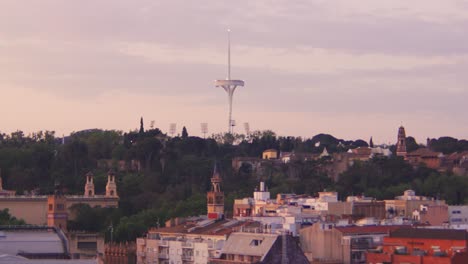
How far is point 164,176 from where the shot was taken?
115000 mm

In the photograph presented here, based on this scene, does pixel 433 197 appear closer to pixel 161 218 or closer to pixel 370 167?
pixel 370 167

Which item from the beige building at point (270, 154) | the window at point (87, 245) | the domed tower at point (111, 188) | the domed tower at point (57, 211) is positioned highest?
the beige building at point (270, 154)

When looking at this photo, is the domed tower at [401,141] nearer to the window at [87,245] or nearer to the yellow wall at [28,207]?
the yellow wall at [28,207]

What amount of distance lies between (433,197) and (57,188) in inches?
989

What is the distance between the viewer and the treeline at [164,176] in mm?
101188

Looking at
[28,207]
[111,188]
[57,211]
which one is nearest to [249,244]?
[57,211]

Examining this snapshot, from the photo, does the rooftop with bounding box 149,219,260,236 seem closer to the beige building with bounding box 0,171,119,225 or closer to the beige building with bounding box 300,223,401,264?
the beige building with bounding box 300,223,401,264

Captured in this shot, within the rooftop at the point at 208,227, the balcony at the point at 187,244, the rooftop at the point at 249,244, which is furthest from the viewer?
the balcony at the point at 187,244

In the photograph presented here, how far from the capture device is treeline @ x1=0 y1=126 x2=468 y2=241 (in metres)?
101

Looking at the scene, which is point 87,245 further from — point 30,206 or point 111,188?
point 111,188

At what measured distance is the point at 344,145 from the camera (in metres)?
162

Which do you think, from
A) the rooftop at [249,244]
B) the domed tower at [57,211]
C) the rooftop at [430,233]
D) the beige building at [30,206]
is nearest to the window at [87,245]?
the rooftop at [249,244]

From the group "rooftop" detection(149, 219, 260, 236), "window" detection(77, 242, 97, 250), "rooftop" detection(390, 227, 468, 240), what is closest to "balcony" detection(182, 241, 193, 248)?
"rooftop" detection(149, 219, 260, 236)

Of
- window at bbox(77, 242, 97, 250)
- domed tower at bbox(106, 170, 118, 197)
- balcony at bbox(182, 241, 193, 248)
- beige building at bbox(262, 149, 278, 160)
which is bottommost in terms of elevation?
balcony at bbox(182, 241, 193, 248)
